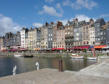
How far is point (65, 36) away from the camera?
286 ft

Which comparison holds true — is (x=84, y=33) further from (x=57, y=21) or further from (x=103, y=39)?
(x=57, y=21)

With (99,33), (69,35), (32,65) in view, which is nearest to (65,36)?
(69,35)

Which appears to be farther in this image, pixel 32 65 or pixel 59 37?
pixel 59 37

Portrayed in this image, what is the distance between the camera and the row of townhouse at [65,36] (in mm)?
71062

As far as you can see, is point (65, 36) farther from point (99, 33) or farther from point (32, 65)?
point (32, 65)

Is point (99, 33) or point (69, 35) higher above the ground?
point (69, 35)

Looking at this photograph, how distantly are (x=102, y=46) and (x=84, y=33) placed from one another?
1489cm

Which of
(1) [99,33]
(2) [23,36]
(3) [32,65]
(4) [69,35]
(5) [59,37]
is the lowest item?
(3) [32,65]

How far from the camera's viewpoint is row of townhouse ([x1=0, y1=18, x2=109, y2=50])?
71.1 meters

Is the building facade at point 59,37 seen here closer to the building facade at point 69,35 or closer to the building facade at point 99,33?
the building facade at point 69,35

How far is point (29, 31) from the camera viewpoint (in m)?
110

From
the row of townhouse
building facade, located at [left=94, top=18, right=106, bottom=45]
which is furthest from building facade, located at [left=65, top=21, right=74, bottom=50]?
building facade, located at [left=94, top=18, right=106, bottom=45]

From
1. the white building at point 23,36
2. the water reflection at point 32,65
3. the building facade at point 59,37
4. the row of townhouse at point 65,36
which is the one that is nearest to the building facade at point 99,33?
the row of townhouse at point 65,36

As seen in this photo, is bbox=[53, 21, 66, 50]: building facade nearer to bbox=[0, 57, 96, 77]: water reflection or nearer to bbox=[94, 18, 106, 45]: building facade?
bbox=[94, 18, 106, 45]: building facade
